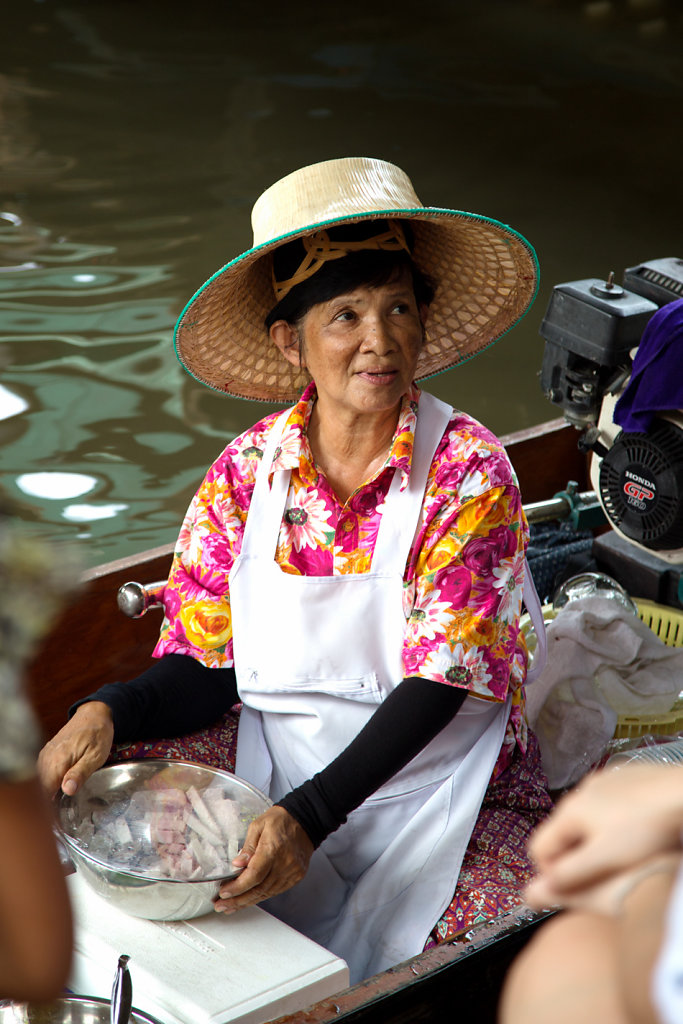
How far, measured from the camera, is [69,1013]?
1.10 m

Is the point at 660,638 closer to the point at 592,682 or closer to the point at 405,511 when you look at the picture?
the point at 592,682

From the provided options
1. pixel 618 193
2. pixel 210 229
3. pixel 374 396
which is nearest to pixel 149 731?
pixel 374 396

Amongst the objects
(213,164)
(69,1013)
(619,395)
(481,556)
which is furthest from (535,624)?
(213,164)

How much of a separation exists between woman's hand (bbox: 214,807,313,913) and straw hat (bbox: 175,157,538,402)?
32.2 inches

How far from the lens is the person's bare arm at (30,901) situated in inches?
21.9

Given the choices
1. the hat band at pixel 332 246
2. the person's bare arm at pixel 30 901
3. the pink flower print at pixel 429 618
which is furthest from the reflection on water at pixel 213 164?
the person's bare arm at pixel 30 901

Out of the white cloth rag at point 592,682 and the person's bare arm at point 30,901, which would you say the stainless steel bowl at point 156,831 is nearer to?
the white cloth rag at point 592,682

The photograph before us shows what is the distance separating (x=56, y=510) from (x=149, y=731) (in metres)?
1.92

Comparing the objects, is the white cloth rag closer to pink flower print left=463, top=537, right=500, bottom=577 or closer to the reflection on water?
pink flower print left=463, top=537, right=500, bottom=577

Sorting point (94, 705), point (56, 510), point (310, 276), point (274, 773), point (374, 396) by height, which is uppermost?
point (310, 276)

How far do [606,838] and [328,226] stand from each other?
4.33 ft

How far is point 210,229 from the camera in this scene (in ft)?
18.5

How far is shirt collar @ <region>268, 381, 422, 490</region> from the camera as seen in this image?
174cm

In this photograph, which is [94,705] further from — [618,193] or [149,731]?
[618,193]
